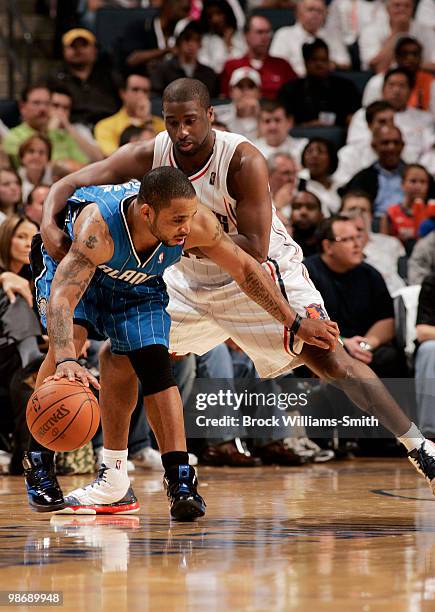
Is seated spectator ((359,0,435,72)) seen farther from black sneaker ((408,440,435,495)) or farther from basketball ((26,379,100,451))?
basketball ((26,379,100,451))

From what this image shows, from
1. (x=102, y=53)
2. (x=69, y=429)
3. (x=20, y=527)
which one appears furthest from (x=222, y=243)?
(x=102, y=53)

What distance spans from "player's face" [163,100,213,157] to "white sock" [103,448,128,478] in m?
1.26

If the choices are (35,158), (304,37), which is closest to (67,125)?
(35,158)

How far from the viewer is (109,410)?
14.7 ft

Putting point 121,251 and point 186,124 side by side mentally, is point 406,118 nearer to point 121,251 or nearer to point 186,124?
point 186,124

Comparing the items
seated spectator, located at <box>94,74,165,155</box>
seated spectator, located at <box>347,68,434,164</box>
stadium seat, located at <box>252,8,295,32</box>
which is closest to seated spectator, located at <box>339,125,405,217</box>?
seated spectator, located at <box>347,68,434,164</box>

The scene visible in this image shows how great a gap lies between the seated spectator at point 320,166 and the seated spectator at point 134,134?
1259 millimetres

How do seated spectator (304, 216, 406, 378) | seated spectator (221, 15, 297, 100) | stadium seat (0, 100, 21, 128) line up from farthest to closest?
seated spectator (221, 15, 297, 100) → stadium seat (0, 100, 21, 128) → seated spectator (304, 216, 406, 378)

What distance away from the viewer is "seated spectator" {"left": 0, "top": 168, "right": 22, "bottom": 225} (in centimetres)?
774

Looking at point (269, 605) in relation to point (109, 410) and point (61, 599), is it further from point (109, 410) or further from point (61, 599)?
point (109, 410)

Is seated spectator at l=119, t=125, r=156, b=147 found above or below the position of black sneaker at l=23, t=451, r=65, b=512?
above

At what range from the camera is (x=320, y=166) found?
29.4 feet

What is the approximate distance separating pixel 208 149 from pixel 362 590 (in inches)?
95.3

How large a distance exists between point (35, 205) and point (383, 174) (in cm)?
302
